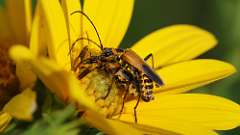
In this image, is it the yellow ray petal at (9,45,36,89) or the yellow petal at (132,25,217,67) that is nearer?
the yellow ray petal at (9,45,36,89)

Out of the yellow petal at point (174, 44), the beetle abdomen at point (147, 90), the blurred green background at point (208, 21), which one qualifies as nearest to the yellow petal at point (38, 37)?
the beetle abdomen at point (147, 90)

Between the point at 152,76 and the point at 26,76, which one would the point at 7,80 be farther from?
the point at 152,76

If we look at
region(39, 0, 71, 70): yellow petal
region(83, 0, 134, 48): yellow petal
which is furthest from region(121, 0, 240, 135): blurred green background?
region(39, 0, 71, 70): yellow petal

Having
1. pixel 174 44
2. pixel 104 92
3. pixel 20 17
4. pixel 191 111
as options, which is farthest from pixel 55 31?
pixel 174 44

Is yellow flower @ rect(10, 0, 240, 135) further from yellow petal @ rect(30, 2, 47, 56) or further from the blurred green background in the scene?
the blurred green background

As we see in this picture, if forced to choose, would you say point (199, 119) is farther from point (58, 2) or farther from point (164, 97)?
point (58, 2)

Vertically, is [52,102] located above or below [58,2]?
below

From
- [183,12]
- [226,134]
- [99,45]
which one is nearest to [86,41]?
[99,45]
